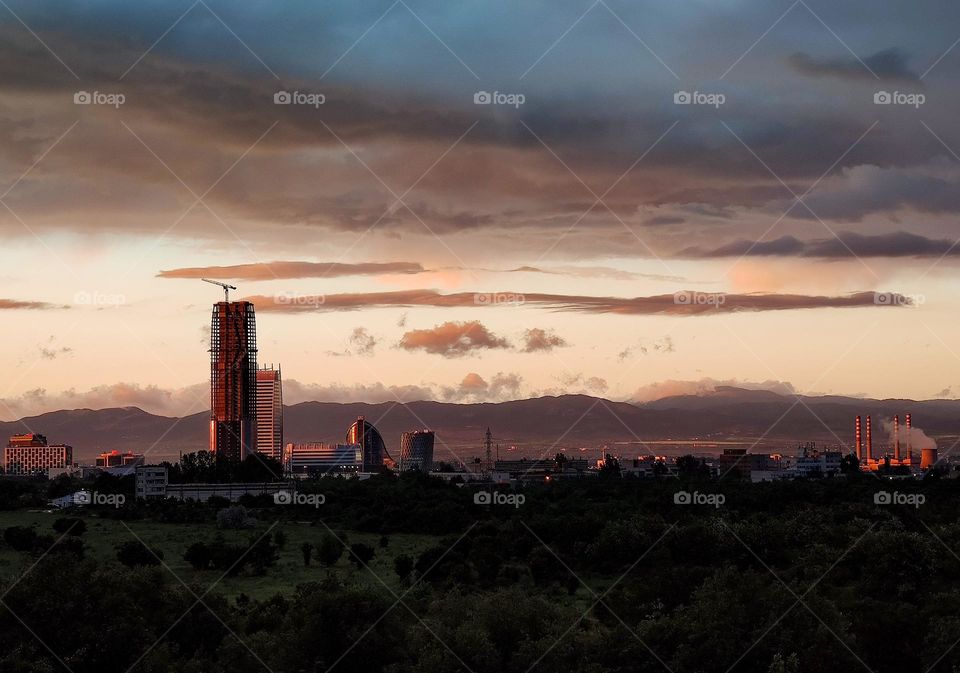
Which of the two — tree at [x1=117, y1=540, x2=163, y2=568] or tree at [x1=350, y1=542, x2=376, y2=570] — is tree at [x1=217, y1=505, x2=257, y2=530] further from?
tree at [x1=350, y1=542, x2=376, y2=570]

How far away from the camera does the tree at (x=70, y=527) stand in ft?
228

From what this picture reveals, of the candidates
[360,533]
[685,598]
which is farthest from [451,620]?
[360,533]

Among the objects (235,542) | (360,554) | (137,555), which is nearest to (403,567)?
(360,554)

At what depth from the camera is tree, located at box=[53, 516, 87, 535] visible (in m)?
69.5

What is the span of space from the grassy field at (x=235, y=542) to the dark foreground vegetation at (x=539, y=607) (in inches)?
27.7

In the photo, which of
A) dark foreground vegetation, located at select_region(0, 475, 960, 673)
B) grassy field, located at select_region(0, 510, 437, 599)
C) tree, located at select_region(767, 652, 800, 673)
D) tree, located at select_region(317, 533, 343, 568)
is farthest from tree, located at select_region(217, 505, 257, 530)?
tree, located at select_region(767, 652, 800, 673)

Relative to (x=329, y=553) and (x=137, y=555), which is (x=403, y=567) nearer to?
(x=329, y=553)

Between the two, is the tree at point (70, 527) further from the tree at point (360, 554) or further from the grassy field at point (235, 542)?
the tree at point (360, 554)

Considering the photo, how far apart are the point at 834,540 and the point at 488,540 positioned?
1602 cm

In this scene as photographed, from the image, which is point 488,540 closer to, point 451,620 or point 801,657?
point 451,620

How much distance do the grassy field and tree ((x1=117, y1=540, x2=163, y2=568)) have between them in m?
0.51

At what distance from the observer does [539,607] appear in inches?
1414

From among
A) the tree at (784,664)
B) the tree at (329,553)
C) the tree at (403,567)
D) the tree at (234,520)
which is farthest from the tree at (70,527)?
the tree at (784,664)

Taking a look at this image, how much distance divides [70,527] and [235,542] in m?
11.5
